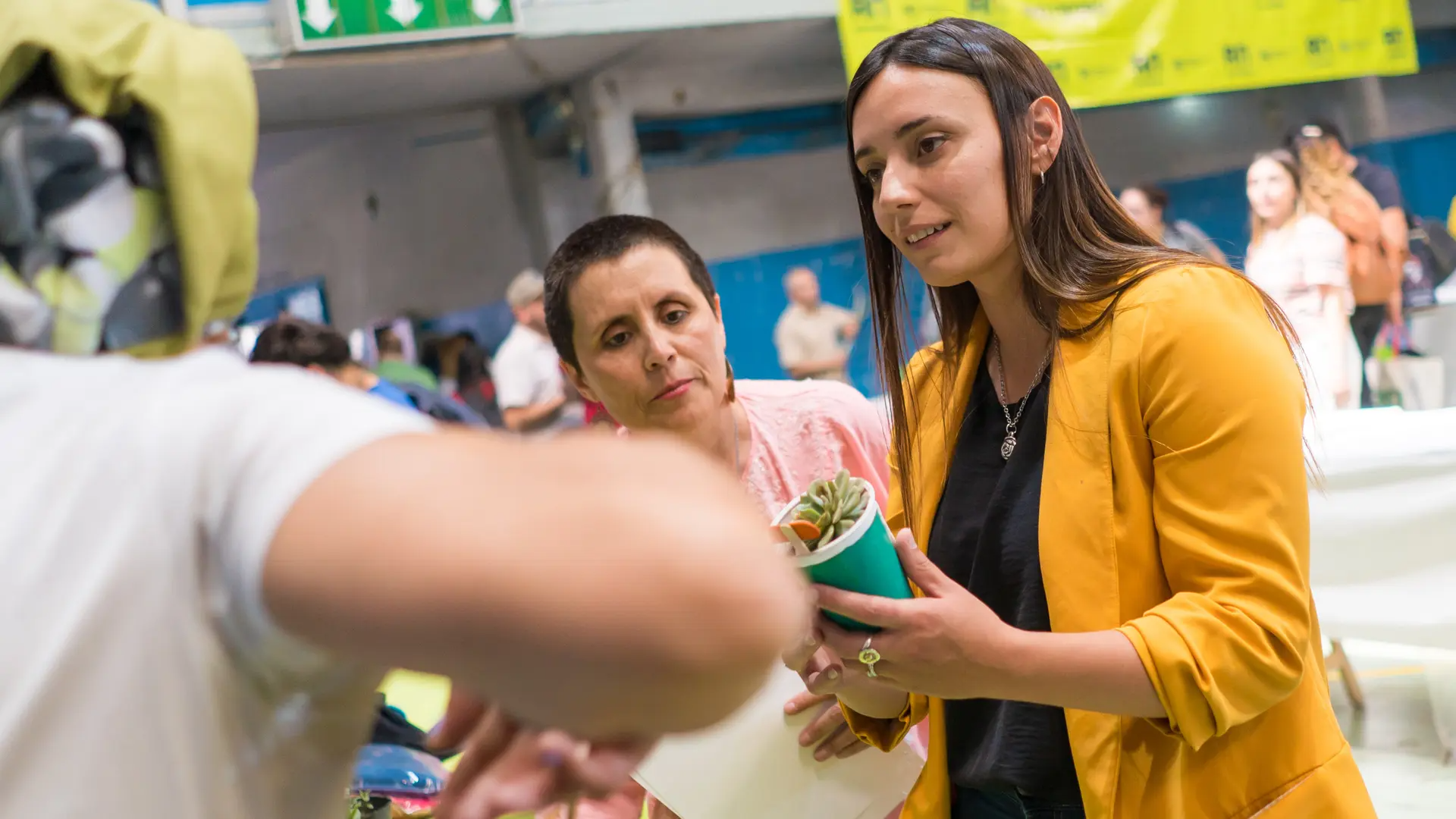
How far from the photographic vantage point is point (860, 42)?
19.4 ft

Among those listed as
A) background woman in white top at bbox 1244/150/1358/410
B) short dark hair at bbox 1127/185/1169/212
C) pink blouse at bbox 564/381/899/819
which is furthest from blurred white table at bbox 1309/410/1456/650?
short dark hair at bbox 1127/185/1169/212

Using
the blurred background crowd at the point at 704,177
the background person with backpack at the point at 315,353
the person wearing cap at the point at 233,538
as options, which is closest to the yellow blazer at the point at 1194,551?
the person wearing cap at the point at 233,538

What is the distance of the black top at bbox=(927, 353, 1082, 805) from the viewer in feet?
4.23

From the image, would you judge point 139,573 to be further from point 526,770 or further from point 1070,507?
point 1070,507

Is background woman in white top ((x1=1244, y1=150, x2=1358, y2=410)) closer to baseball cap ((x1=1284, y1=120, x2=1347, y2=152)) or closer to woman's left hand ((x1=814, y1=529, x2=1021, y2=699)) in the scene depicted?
baseball cap ((x1=1284, y1=120, x2=1347, y2=152))

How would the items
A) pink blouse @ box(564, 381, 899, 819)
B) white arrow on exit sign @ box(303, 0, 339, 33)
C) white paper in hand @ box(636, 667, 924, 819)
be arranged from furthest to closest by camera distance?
white arrow on exit sign @ box(303, 0, 339, 33) < pink blouse @ box(564, 381, 899, 819) < white paper in hand @ box(636, 667, 924, 819)

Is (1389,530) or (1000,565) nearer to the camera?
(1000,565)

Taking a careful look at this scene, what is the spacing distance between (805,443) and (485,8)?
5.31 meters

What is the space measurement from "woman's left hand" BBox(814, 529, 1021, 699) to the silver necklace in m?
0.29

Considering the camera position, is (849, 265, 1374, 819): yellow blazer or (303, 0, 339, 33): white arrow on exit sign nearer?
(849, 265, 1374, 819): yellow blazer

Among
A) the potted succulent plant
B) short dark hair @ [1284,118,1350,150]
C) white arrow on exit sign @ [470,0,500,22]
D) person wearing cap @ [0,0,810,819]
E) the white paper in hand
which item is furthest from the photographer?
white arrow on exit sign @ [470,0,500,22]

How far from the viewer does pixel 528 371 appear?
6.18 meters

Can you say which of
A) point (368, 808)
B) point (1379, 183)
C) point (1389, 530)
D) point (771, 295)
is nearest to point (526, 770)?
point (368, 808)

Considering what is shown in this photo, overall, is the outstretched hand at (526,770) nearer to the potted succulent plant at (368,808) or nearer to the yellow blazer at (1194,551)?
the yellow blazer at (1194,551)
